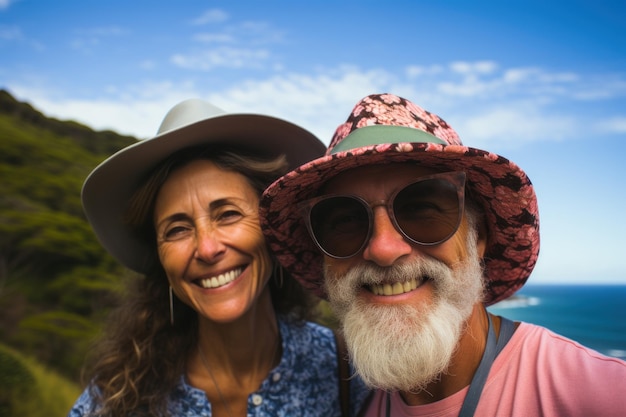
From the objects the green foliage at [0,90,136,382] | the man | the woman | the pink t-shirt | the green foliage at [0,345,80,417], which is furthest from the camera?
the green foliage at [0,90,136,382]

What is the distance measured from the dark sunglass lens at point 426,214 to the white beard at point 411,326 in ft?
0.36

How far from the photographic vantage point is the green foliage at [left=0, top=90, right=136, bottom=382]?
10.9 meters

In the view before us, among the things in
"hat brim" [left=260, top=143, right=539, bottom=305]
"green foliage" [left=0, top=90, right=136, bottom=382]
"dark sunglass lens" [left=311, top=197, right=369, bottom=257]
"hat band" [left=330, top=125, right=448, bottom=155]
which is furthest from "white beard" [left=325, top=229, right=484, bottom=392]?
"green foliage" [left=0, top=90, right=136, bottom=382]

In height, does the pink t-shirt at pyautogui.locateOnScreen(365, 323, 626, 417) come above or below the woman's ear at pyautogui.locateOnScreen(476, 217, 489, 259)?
below

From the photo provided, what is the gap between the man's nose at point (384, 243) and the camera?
5.74 feet

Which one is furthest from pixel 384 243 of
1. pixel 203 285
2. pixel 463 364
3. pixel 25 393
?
pixel 25 393

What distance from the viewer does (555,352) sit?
5.40 ft

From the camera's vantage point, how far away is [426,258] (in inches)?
70.5

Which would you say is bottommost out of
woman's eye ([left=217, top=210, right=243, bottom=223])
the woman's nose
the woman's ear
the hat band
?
the woman's nose

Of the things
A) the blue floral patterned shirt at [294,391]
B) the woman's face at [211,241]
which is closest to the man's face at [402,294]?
the woman's face at [211,241]

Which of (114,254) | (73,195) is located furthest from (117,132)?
(114,254)

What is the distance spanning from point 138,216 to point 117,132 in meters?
38.9

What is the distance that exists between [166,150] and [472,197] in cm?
155

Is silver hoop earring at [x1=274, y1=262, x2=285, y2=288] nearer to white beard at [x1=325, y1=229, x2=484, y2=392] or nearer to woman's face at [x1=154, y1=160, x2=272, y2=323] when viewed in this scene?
woman's face at [x1=154, y1=160, x2=272, y2=323]
